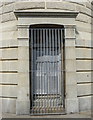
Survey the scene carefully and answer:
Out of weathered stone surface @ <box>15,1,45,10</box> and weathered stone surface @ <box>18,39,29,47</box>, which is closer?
weathered stone surface @ <box>18,39,29,47</box>

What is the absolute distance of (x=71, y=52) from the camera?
12.4 meters

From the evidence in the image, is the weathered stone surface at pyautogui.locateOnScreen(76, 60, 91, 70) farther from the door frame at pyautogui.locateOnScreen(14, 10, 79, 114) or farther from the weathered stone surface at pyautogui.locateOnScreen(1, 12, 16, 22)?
the weathered stone surface at pyautogui.locateOnScreen(1, 12, 16, 22)

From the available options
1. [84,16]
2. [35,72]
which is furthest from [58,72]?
[84,16]

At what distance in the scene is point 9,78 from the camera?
1270 centimetres

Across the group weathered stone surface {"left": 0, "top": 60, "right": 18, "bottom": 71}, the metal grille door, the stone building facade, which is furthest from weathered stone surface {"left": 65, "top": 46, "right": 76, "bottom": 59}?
weathered stone surface {"left": 0, "top": 60, "right": 18, "bottom": 71}

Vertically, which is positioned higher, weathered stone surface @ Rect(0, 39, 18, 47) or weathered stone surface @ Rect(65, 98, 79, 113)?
weathered stone surface @ Rect(0, 39, 18, 47)

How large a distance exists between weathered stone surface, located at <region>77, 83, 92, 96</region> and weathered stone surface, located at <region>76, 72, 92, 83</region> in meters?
0.23

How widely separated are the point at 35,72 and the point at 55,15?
2716 mm

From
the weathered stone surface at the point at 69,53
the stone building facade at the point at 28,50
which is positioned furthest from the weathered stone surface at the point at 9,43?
the weathered stone surface at the point at 69,53

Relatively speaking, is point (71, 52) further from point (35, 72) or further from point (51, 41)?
point (35, 72)

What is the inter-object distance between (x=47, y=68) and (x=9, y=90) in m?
1.98

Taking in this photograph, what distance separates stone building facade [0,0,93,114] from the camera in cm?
1218

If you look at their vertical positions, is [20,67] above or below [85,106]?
above

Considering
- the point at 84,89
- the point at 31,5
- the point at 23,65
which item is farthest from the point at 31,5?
the point at 84,89
